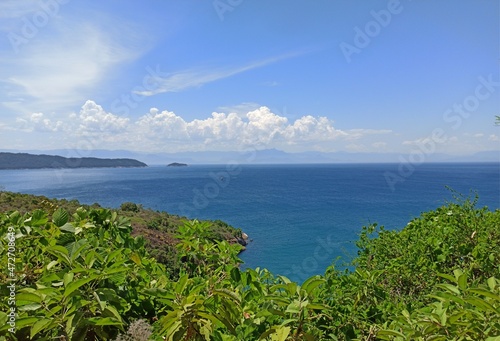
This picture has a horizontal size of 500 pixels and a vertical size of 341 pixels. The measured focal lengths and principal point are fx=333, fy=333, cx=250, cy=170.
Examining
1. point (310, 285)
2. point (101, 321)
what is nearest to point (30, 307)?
point (101, 321)

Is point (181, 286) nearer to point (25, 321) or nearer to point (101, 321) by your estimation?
point (101, 321)

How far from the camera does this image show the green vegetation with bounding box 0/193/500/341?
1.47 meters

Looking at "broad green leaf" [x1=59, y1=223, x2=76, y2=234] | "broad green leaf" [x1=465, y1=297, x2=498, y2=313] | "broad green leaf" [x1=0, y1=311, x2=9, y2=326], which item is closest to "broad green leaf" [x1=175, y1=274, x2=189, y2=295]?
"broad green leaf" [x1=0, y1=311, x2=9, y2=326]

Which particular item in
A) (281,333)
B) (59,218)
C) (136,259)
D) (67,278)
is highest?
(59,218)

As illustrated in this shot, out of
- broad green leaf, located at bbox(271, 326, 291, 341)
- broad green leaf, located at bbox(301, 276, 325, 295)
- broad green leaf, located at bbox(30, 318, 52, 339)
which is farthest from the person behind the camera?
broad green leaf, located at bbox(301, 276, 325, 295)

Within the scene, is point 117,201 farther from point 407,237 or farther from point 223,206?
point 407,237

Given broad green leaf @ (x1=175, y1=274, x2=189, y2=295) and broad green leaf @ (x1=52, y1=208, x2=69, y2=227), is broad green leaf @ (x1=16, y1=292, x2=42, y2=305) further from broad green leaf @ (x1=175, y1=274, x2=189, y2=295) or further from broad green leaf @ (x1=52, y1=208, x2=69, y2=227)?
broad green leaf @ (x1=52, y1=208, x2=69, y2=227)

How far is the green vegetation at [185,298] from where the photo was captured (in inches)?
58.0

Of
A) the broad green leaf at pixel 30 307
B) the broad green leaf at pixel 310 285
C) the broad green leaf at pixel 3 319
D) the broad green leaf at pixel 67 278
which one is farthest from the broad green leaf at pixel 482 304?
the broad green leaf at pixel 3 319

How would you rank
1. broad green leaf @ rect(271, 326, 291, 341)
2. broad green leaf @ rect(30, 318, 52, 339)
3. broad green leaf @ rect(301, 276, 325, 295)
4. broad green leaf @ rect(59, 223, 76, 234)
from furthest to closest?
broad green leaf @ rect(59, 223, 76, 234), broad green leaf @ rect(301, 276, 325, 295), broad green leaf @ rect(271, 326, 291, 341), broad green leaf @ rect(30, 318, 52, 339)

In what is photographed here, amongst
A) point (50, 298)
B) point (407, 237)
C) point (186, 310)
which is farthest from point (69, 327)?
point (407, 237)

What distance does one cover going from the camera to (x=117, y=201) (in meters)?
93.2

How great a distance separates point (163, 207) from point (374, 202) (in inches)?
2215

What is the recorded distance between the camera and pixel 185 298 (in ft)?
5.21
